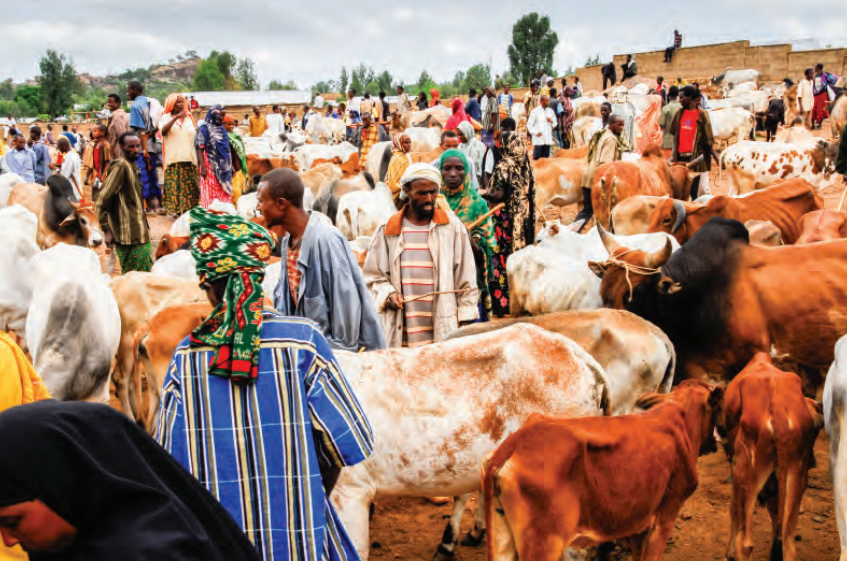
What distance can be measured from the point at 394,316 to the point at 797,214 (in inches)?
204

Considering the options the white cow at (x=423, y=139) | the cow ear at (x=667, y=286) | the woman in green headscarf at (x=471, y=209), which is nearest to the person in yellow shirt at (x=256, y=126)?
the white cow at (x=423, y=139)

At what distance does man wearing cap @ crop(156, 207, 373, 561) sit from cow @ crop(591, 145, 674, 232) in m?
8.59

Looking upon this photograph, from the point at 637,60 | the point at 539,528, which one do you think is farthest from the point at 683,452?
the point at 637,60

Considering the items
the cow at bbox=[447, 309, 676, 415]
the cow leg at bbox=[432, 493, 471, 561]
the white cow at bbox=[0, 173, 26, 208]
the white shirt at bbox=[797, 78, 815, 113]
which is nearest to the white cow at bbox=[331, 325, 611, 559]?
the cow at bbox=[447, 309, 676, 415]

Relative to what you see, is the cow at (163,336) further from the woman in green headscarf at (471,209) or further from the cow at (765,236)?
the cow at (765,236)

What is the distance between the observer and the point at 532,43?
6475 cm

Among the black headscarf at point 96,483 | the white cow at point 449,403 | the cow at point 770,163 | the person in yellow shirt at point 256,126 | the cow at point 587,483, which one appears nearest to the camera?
the black headscarf at point 96,483

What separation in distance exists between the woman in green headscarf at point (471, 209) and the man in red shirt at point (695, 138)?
5.73 meters

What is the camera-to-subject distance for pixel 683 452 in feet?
12.7

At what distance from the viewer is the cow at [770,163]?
525 inches

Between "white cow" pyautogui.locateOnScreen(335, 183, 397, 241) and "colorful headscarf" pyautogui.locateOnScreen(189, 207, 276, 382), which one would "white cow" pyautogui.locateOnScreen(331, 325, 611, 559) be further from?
"white cow" pyautogui.locateOnScreen(335, 183, 397, 241)

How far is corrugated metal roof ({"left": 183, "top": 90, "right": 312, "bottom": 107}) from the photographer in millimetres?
45534

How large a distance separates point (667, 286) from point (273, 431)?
3.87m

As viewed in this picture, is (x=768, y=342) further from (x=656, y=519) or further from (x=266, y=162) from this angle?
(x=266, y=162)
